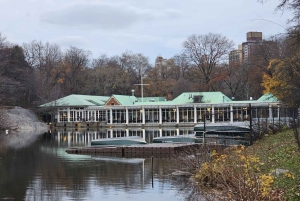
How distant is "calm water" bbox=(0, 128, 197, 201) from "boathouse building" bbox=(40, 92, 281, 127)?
33.5 m

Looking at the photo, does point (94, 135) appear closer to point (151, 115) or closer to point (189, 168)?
point (151, 115)

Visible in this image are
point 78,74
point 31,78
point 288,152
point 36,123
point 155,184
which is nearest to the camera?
point 288,152

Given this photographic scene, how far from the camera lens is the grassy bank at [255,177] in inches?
265

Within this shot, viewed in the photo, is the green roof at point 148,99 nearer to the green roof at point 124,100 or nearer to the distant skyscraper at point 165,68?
the green roof at point 124,100

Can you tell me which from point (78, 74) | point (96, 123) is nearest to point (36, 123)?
point (96, 123)

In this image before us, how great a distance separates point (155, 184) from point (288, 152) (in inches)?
170

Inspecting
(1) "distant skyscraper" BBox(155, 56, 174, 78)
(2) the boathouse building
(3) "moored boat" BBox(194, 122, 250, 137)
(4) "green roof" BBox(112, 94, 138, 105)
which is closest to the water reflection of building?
(3) "moored boat" BBox(194, 122, 250, 137)

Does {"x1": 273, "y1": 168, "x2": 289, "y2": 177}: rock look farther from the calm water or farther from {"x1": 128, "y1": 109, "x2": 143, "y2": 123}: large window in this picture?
{"x1": 128, "y1": 109, "x2": 143, "y2": 123}: large window

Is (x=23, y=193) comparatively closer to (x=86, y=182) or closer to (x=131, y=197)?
(x=86, y=182)

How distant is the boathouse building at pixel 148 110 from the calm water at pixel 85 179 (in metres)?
33.5

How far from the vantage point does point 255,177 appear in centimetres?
690

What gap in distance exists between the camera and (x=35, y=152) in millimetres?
24984

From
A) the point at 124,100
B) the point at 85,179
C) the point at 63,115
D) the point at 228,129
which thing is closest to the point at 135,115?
the point at 124,100

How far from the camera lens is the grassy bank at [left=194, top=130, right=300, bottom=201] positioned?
673 cm
